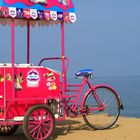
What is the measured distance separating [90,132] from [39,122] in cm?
134

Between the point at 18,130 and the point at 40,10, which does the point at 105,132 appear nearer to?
the point at 18,130

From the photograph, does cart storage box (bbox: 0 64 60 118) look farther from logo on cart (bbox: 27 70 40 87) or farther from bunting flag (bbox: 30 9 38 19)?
bunting flag (bbox: 30 9 38 19)

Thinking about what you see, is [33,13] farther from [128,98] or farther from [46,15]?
[128,98]

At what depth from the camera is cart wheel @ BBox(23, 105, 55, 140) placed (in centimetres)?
1132

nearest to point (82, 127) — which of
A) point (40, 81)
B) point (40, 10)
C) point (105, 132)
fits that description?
point (105, 132)

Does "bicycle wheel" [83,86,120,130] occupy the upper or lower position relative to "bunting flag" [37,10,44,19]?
lower

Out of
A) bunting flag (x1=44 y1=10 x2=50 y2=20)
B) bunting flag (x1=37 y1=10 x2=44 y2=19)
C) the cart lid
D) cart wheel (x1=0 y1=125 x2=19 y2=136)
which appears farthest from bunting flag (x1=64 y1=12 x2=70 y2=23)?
cart wheel (x1=0 y1=125 x2=19 y2=136)

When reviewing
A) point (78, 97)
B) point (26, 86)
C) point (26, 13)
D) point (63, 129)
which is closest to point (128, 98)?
point (63, 129)

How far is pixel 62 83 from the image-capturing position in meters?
12.2

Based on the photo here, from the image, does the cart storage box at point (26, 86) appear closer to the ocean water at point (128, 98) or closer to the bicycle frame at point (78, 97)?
the bicycle frame at point (78, 97)

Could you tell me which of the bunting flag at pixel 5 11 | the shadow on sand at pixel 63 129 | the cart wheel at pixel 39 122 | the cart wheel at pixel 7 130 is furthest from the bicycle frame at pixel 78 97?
the bunting flag at pixel 5 11

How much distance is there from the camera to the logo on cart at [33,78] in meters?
11.6

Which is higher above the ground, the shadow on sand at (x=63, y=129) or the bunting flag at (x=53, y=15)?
the bunting flag at (x=53, y=15)

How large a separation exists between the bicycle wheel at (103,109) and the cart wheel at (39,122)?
107cm
